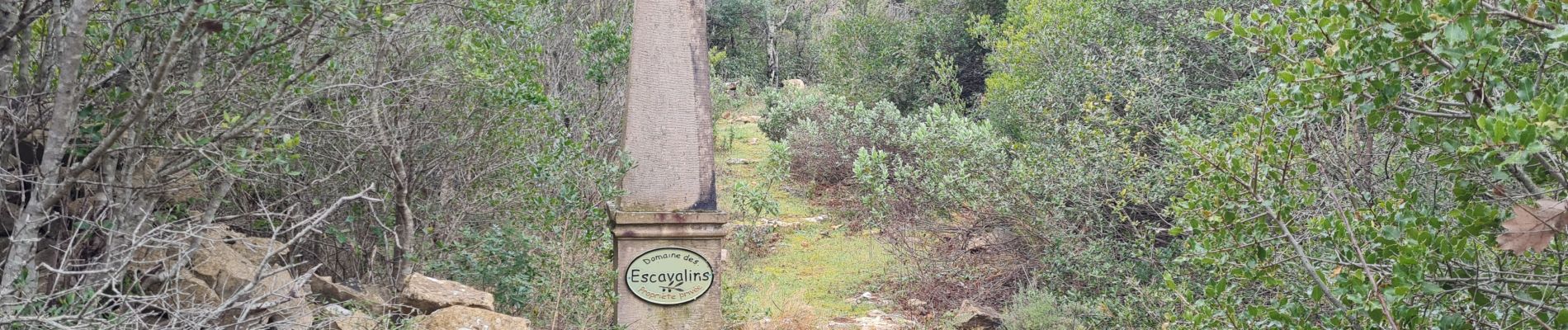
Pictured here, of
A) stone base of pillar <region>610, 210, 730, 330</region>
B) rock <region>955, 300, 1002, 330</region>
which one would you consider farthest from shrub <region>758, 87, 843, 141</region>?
stone base of pillar <region>610, 210, 730, 330</region>

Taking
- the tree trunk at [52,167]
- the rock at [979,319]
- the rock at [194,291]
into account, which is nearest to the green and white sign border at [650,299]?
the rock at [194,291]

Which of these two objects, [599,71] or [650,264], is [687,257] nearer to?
[650,264]

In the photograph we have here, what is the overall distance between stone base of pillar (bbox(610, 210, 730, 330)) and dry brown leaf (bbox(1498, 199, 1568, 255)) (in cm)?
408

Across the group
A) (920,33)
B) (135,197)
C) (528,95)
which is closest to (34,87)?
(135,197)

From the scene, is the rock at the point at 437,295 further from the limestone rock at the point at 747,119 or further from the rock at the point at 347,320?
the limestone rock at the point at 747,119

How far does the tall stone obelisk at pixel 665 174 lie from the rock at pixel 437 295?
746 millimetres

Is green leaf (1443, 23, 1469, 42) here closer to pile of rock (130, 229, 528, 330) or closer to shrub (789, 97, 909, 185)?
pile of rock (130, 229, 528, 330)

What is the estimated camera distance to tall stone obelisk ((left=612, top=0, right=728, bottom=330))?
6207 mm

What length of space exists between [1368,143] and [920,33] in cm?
1234

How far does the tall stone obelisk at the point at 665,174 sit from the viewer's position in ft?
20.4

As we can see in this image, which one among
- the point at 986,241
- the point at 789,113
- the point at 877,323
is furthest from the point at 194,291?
the point at 789,113

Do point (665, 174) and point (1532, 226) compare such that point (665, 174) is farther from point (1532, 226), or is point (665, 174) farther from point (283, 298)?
point (1532, 226)

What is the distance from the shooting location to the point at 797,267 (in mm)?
11258

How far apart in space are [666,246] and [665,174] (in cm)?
39
